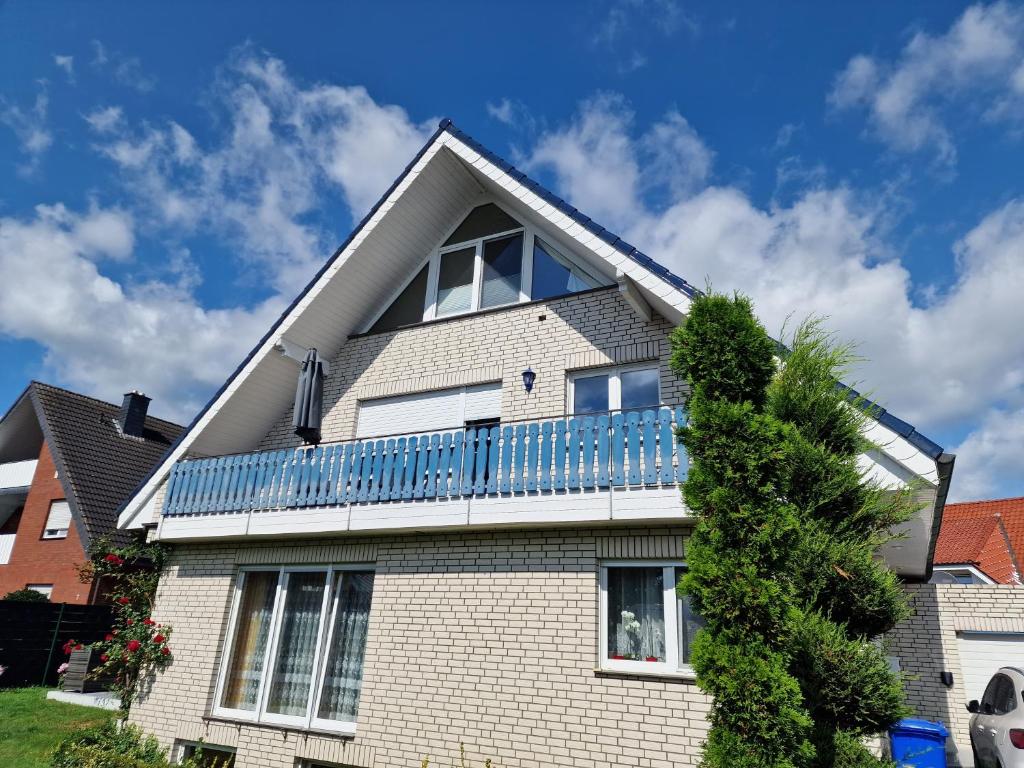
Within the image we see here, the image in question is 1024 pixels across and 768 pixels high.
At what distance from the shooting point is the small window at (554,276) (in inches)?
400

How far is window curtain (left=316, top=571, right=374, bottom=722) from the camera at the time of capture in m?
8.74

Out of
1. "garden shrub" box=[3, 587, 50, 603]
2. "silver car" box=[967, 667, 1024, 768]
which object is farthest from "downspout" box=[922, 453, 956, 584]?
"garden shrub" box=[3, 587, 50, 603]

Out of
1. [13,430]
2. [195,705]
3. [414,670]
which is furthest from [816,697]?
[13,430]

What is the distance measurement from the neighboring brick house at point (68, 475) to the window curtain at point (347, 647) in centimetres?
1032

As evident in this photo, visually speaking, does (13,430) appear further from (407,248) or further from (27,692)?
(407,248)

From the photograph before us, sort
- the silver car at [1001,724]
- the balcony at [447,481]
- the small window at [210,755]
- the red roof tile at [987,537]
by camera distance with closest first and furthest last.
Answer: the silver car at [1001,724] < the balcony at [447,481] < the small window at [210,755] < the red roof tile at [987,537]

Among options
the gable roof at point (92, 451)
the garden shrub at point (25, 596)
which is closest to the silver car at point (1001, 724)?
the gable roof at point (92, 451)

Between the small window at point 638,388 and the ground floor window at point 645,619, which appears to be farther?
the small window at point 638,388

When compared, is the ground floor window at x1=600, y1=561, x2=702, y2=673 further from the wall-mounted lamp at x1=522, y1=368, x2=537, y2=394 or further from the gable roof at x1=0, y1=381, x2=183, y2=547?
the gable roof at x1=0, y1=381, x2=183, y2=547

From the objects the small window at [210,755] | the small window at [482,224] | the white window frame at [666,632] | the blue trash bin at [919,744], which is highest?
the small window at [482,224]

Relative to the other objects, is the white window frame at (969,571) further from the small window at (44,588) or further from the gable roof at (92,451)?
the small window at (44,588)

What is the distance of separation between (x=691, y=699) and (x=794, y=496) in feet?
8.05

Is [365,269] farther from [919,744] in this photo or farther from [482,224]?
[919,744]

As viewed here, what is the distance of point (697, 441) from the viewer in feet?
19.0
